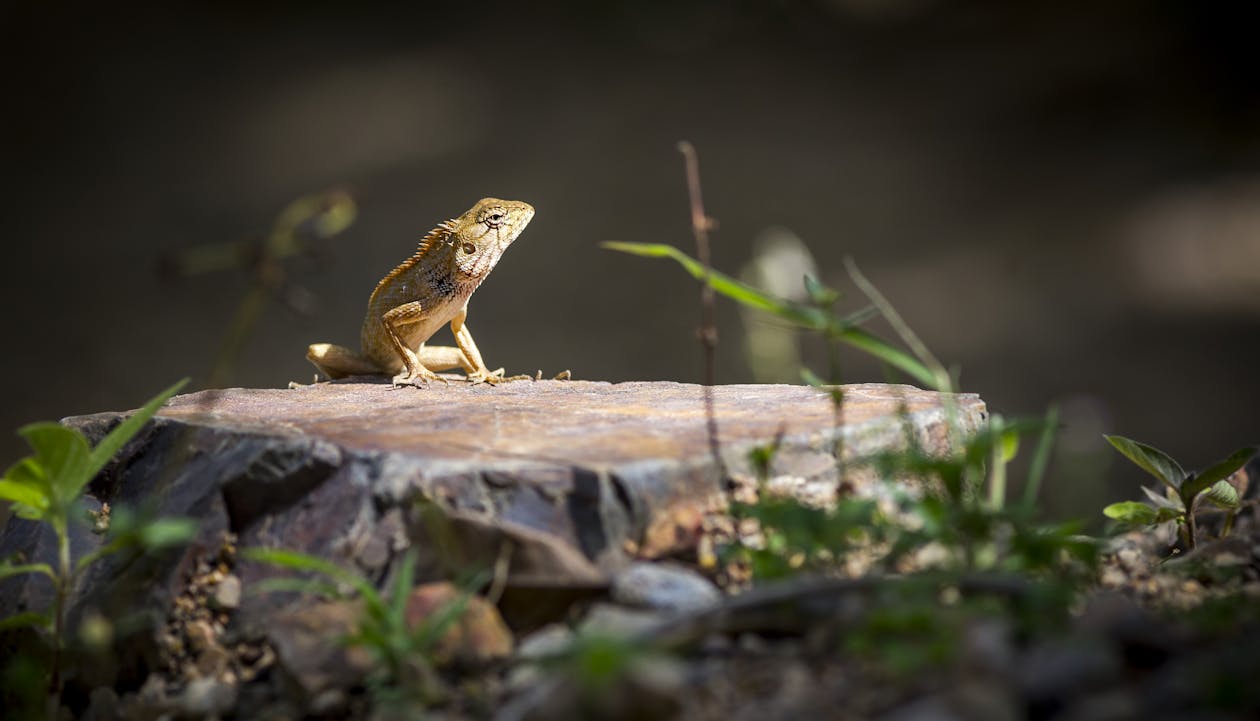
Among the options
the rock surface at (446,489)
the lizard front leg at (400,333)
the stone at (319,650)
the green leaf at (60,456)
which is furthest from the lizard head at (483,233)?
the stone at (319,650)

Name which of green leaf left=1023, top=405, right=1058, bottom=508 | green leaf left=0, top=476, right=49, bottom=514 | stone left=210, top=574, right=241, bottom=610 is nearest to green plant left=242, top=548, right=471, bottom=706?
stone left=210, top=574, right=241, bottom=610

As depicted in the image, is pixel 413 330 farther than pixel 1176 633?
Yes

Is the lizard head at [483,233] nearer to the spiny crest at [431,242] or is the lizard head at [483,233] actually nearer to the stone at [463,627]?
the spiny crest at [431,242]

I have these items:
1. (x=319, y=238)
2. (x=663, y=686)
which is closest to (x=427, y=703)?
(x=663, y=686)

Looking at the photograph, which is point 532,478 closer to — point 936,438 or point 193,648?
point 193,648

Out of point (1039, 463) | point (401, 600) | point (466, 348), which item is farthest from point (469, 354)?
point (1039, 463)

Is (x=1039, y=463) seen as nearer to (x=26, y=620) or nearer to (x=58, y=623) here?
(x=58, y=623)

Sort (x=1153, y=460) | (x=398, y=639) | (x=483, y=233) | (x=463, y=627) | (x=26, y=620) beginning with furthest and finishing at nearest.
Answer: (x=483, y=233) → (x=1153, y=460) → (x=26, y=620) → (x=463, y=627) → (x=398, y=639)
